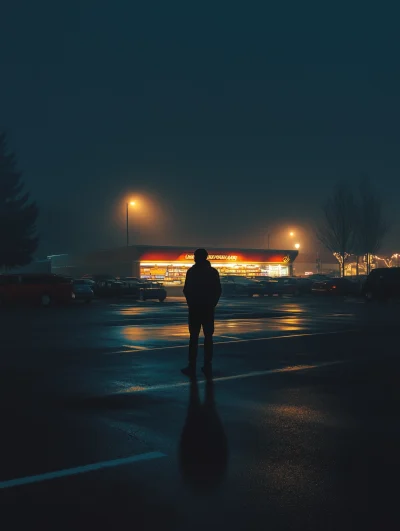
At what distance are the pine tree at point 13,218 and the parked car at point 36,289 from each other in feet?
72.8

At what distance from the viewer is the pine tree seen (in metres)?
56.9

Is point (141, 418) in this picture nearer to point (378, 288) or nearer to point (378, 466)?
point (378, 466)

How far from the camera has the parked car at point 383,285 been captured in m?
40.0

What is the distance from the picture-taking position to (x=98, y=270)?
72.9 metres

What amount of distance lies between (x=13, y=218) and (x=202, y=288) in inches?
1904

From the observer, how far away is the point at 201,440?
6.96 metres

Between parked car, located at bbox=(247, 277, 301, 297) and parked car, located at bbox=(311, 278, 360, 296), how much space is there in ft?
A: 14.3

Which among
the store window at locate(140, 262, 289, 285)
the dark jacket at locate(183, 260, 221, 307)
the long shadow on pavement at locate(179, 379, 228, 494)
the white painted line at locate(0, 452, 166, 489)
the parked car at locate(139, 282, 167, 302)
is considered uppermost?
the store window at locate(140, 262, 289, 285)

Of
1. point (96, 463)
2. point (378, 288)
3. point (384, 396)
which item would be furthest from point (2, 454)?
point (378, 288)

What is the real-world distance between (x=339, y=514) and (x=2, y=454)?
3.15 m

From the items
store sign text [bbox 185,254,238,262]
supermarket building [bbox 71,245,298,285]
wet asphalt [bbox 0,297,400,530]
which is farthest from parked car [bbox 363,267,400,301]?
store sign text [bbox 185,254,238,262]

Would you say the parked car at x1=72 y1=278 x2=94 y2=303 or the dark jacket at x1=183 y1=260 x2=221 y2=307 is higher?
the dark jacket at x1=183 y1=260 x2=221 y2=307

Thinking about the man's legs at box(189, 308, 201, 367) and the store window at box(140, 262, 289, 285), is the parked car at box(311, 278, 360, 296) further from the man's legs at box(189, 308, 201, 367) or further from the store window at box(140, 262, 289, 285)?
the man's legs at box(189, 308, 201, 367)

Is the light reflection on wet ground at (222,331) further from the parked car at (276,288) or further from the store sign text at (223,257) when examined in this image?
the store sign text at (223,257)
